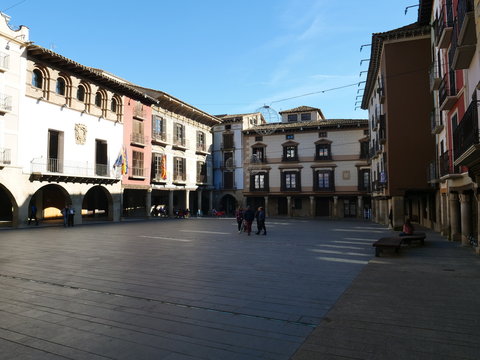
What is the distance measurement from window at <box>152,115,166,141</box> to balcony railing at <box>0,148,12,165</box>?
14710 millimetres

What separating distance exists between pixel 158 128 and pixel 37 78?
13310 mm

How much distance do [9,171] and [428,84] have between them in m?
25.1

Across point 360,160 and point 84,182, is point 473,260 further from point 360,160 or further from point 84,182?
point 360,160

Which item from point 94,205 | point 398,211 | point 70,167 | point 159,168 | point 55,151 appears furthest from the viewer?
point 159,168

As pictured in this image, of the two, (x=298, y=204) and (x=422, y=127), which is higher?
(x=422, y=127)

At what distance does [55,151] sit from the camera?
2567 cm

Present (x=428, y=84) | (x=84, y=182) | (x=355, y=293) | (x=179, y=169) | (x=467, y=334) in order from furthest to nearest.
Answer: (x=179, y=169)
(x=84, y=182)
(x=428, y=84)
(x=355, y=293)
(x=467, y=334)

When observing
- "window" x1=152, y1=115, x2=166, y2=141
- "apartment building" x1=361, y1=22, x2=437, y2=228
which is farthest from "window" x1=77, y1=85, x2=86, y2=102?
"apartment building" x1=361, y1=22, x2=437, y2=228

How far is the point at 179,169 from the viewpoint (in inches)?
1558

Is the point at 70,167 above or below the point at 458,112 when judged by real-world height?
below

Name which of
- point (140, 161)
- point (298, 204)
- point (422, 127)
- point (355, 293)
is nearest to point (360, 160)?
A: point (298, 204)

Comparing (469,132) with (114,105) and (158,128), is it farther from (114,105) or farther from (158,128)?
(158,128)

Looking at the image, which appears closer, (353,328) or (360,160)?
(353,328)

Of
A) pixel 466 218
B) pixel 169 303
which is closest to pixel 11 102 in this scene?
pixel 169 303
